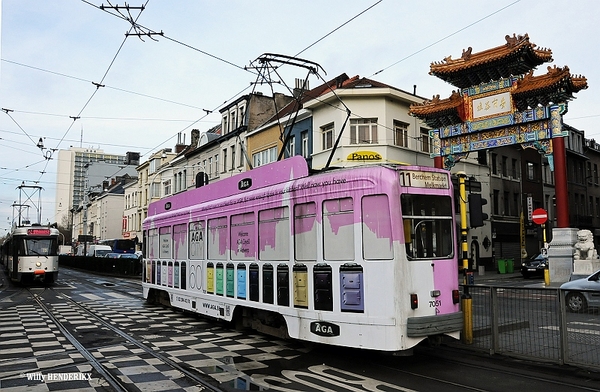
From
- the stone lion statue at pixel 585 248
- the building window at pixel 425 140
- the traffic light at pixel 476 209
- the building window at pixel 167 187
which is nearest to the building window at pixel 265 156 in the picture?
the building window at pixel 425 140

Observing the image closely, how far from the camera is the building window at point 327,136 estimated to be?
28.4 metres

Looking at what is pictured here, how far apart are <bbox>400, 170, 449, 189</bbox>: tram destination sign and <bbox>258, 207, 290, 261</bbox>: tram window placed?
89.8 inches

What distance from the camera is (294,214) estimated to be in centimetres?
866

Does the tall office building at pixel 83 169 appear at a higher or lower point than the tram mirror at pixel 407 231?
higher

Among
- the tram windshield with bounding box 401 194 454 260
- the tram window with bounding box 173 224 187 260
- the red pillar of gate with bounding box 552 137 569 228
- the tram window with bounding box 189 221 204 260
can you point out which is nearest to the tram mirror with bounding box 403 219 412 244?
the tram windshield with bounding box 401 194 454 260

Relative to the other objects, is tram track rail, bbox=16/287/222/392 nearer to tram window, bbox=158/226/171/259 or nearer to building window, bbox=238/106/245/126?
tram window, bbox=158/226/171/259

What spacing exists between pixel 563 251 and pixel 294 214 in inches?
731

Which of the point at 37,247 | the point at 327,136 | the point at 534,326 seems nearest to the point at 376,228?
the point at 534,326

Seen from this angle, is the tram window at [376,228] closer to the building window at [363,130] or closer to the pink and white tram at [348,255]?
the pink and white tram at [348,255]

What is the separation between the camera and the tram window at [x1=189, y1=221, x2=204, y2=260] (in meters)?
12.2

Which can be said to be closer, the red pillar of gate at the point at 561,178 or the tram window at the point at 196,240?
the tram window at the point at 196,240

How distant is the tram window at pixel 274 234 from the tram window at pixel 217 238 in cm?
160

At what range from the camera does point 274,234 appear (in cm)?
916

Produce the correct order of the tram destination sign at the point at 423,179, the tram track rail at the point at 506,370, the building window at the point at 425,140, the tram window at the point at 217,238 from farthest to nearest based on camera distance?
the building window at the point at 425,140
the tram window at the point at 217,238
the tram destination sign at the point at 423,179
the tram track rail at the point at 506,370
